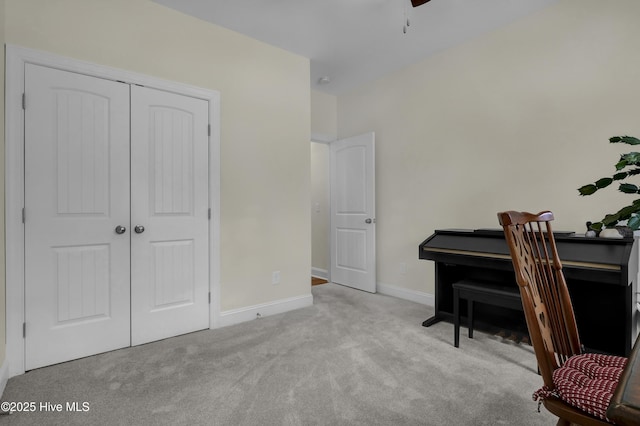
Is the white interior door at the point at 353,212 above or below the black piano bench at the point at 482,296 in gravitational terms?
above

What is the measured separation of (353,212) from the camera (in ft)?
14.5

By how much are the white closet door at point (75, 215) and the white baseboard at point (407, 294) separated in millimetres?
2766

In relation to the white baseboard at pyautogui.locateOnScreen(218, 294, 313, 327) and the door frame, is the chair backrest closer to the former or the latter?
the white baseboard at pyautogui.locateOnScreen(218, 294, 313, 327)

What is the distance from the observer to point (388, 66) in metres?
3.86

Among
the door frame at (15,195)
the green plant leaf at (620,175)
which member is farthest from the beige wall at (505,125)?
the door frame at (15,195)

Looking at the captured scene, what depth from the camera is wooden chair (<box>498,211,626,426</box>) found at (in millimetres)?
974

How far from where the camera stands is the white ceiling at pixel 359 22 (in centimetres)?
270

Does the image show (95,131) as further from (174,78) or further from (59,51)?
(174,78)

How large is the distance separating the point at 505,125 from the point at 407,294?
2.04 meters

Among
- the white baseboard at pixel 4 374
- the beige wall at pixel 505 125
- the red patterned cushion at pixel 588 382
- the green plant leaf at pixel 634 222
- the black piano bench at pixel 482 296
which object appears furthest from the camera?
the beige wall at pixel 505 125

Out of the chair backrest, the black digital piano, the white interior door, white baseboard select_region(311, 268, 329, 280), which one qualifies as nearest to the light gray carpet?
the black digital piano

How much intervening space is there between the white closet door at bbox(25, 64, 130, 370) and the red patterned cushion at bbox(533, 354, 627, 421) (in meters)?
2.66

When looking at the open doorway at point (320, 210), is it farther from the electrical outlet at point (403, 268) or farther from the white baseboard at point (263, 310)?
the white baseboard at point (263, 310)

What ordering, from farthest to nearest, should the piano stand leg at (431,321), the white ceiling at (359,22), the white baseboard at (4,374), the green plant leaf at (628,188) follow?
1. the piano stand leg at (431,321)
2. the white ceiling at (359,22)
3. the white baseboard at (4,374)
4. the green plant leaf at (628,188)
